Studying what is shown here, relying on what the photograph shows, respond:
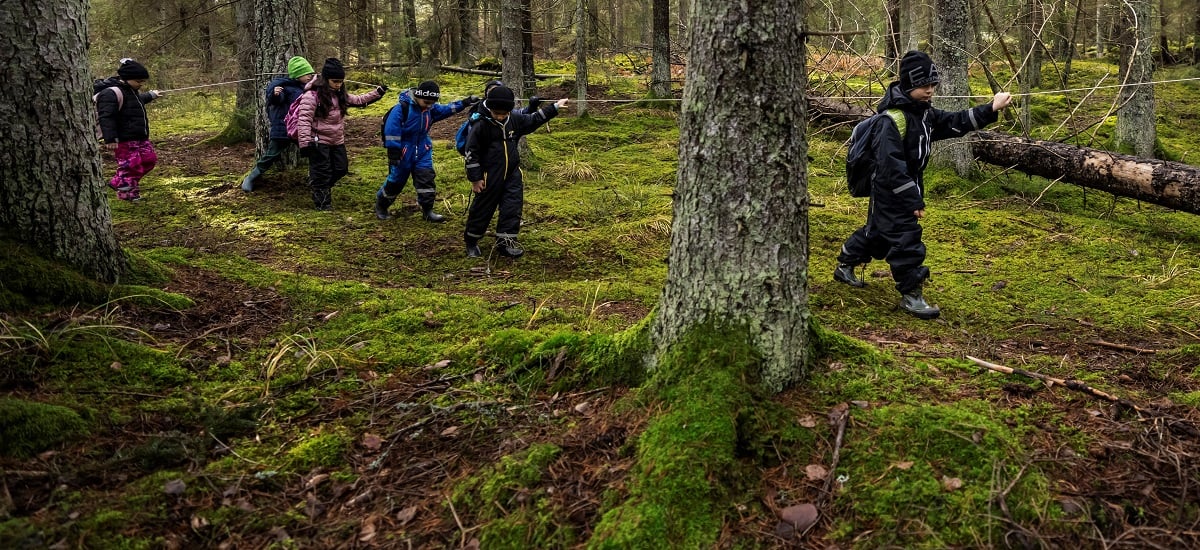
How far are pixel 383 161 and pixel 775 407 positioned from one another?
9.36 m

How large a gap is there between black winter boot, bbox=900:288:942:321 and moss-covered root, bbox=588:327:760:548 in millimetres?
2885

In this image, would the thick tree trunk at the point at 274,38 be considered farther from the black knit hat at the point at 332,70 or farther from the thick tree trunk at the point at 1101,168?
the thick tree trunk at the point at 1101,168

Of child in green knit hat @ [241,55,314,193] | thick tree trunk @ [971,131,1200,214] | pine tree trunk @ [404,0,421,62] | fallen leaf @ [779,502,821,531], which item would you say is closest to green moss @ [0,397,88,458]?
fallen leaf @ [779,502,821,531]

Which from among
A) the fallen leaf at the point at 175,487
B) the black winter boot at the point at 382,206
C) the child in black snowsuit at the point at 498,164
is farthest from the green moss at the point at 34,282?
the black winter boot at the point at 382,206

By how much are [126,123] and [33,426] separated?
701cm

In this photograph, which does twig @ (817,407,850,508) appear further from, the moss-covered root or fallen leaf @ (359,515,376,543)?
fallen leaf @ (359,515,376,543)

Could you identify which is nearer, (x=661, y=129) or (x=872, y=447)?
(x=872, y=447)

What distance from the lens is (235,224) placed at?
8.23 metres

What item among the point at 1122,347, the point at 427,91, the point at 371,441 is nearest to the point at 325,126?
the point at 427,91

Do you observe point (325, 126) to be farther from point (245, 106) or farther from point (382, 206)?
point (245, 106)

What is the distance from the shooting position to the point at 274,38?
9195 mm

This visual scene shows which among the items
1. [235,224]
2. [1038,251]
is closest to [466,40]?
[235,224]

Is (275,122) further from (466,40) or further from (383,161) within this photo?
(466,40)

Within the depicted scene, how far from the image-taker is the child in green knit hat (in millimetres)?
8742
